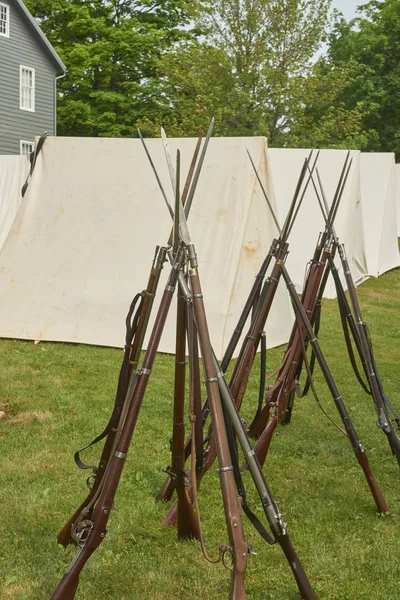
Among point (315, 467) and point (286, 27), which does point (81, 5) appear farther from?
point (315, 467)

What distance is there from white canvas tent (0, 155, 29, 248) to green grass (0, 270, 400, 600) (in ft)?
23.5

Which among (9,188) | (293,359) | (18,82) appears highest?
(18,82)

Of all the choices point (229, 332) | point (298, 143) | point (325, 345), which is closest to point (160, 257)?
point (229, 332)

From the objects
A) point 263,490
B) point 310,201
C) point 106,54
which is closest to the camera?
point 263,490

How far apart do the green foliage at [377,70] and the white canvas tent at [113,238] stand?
24.6 meters

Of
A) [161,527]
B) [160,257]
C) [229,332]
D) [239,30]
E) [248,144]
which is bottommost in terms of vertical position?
[161,527]

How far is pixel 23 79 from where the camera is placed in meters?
24.4

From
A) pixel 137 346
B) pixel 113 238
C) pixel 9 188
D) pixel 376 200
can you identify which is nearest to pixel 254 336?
pixel 137 346

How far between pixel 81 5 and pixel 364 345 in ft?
103

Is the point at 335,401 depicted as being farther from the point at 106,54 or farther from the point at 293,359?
the point at 106,54

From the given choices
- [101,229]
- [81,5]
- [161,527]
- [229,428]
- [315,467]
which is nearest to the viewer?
[229,428]

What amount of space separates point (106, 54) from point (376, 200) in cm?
1861

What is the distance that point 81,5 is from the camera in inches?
1260

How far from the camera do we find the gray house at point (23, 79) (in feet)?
76.4
